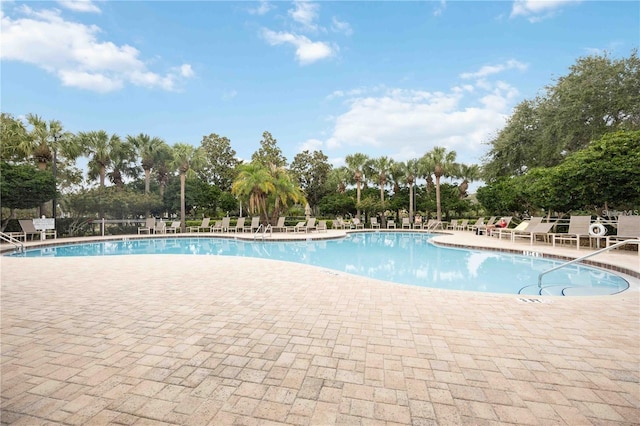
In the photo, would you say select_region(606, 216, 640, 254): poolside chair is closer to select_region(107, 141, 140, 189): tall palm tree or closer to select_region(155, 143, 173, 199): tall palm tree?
select_region(155, 143, 173, 199): tall palm tree

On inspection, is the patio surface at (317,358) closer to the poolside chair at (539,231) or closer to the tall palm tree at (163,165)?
the poolside chair at (539,231)

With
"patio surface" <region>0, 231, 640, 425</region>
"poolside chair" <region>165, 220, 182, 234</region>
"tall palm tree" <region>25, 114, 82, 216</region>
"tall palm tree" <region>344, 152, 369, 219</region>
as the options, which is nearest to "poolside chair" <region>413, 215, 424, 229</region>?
"tall palm tree" <region>344, 152, 369, 219</region>

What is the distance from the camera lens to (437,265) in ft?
31.0

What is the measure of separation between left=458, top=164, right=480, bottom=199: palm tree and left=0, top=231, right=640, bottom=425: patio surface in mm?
27005

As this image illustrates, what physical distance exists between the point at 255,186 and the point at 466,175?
20.3 meters

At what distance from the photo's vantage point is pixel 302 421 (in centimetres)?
176

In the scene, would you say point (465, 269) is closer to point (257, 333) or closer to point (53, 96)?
point (257, 333)

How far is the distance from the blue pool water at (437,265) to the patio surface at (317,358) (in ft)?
7.62

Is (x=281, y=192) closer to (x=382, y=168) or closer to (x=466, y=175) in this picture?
(x=382, y=168)

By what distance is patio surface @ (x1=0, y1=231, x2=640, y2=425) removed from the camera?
1.87m

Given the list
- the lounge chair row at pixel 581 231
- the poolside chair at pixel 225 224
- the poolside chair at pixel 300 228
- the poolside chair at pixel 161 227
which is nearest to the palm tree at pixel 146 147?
the poolside chair at pixel 161 227

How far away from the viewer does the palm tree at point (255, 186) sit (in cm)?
1967

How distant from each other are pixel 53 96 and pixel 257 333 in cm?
1858

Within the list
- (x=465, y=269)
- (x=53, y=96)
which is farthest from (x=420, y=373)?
(x=53, y=96)
